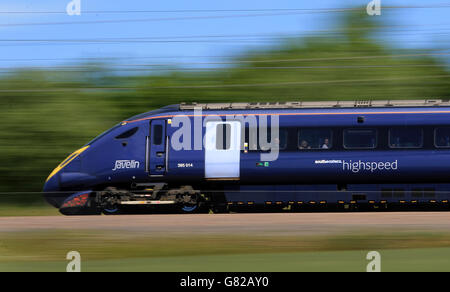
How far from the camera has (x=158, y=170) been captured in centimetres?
1936

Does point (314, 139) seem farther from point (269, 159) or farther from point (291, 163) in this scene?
point (269, 159)

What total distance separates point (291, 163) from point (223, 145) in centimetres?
200

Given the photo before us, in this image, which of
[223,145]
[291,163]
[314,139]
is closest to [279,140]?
[291,163]

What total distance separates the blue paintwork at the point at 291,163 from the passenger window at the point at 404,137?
0.17 metres

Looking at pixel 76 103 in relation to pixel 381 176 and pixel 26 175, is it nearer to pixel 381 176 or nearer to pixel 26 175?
pixel 26 175

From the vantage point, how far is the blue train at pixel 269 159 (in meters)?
18.9

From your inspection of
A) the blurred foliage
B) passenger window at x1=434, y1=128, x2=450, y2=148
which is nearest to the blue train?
passenger window at x1=434, y1=128, x2=450, y2=148

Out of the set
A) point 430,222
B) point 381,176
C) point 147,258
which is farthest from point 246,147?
point 147,258

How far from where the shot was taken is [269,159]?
1916 cm

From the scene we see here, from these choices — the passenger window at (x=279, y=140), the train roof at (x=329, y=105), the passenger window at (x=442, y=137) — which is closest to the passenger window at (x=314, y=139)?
the passenger window at (x=279, y=140)

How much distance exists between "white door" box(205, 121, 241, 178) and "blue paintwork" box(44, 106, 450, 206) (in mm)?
235

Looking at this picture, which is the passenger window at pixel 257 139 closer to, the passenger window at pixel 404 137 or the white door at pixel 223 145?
the white door at pixel 223 145

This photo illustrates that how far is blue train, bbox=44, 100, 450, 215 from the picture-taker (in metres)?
18.9

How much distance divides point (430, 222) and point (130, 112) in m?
16.7
